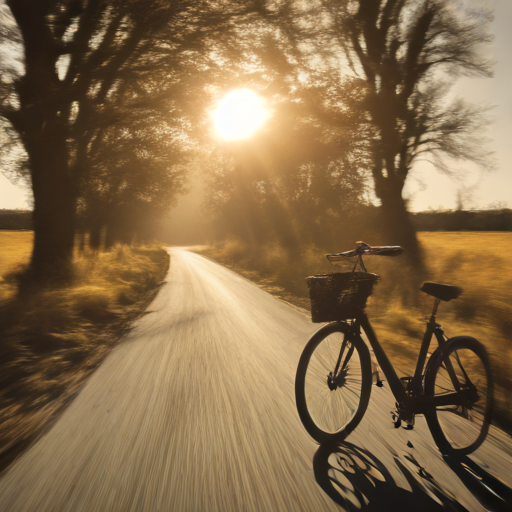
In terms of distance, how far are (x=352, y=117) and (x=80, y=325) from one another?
11619 mm

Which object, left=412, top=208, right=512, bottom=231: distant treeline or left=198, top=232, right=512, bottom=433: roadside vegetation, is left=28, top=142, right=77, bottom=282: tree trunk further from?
left=412, top=208, right=512, bottom=231: distant treeline

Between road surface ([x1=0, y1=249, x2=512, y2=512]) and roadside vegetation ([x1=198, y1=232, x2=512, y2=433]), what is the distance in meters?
1.04

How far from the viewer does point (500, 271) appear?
896cm

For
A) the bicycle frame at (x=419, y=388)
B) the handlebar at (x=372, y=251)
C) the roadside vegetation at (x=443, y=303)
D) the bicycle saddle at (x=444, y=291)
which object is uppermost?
the handlebar at (x=372, y=251)

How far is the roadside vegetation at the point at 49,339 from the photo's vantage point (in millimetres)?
3445

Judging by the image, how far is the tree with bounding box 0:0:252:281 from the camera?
6656 millimetres

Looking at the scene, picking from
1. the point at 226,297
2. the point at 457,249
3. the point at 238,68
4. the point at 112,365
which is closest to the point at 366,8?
the point at 238,68

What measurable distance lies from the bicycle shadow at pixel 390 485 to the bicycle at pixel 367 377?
213 millimetres

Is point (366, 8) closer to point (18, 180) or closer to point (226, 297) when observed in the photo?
point (226, 297)

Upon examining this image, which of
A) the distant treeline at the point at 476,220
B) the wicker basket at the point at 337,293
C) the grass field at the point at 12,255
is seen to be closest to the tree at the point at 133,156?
the grass field at the point at 12,255

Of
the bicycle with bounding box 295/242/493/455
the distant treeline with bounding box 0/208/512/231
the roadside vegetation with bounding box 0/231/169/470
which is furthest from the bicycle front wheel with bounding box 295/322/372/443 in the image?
the distant treeline with bounding box 0/208/512/231

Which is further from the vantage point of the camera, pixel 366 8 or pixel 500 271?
pixel 366 8

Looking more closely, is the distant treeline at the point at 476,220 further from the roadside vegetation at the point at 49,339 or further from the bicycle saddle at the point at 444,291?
the bicycle saddle at the point at 444,291

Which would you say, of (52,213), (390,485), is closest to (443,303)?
(390,485)
